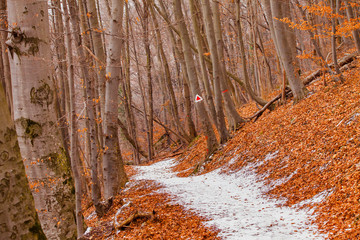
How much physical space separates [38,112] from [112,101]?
9.43 ft

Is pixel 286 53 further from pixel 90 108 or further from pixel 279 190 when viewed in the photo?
pixel 90 108

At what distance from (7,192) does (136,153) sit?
1785 cm

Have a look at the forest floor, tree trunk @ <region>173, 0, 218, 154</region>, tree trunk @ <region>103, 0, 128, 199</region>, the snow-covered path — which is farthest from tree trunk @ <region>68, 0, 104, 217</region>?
tree trunk @ <region>173, 0, 218, 154</region>

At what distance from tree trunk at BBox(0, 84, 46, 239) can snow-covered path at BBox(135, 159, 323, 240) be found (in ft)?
8.70

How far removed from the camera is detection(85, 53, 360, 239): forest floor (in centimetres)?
398

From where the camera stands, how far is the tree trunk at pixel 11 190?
183cm

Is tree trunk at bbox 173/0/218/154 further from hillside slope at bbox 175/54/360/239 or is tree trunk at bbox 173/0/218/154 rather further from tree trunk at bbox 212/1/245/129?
tree trunk at bbox 212/1/245/129

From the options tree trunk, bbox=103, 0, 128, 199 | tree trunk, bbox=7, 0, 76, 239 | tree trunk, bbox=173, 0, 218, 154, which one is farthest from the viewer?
tree trunk, bbox=173, 0, 218, 154

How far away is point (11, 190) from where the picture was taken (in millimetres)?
1866

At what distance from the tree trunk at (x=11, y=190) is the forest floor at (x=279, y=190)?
101 inches

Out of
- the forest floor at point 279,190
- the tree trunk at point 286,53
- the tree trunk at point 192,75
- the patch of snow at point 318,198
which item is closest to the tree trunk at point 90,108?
the forest floor at point 279,190

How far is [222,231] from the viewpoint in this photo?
161 inches

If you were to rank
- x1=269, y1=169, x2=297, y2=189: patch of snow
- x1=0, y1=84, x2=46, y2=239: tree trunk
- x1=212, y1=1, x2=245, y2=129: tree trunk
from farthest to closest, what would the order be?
x1=212, y1=1, x2=245, y2=129: tree trunk
x1=269, y1=169, x2=297, y2=189: patch of snow
x1=0, y1=84, x2=46, y2=239: tree trunk

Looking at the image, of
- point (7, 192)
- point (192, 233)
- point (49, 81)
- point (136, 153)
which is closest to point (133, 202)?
point (192, 233)
